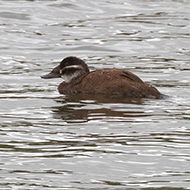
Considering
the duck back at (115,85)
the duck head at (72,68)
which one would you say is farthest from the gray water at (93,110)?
the duck head at (72,68)

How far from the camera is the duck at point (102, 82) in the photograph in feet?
46.2

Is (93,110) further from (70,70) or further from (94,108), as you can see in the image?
(70,70)

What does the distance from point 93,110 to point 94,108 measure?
0.73 feet

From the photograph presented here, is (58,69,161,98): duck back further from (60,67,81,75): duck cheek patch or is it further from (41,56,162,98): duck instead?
(60,67,81,75): duck cheek patch

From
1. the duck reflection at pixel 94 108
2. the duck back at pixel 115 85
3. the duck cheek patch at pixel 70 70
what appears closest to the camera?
the duck reflection at pixel 94 108

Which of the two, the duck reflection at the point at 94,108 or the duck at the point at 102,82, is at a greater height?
the duck at the point at 102,82

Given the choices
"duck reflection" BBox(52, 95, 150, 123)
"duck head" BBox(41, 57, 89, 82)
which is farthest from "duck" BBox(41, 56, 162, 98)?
"duck reflection" BBox(52, 95, 150, 123)

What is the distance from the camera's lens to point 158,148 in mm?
10125

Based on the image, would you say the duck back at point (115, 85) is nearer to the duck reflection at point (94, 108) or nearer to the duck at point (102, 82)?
the duck at point (102, 82)

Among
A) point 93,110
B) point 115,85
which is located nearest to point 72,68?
point 115,85

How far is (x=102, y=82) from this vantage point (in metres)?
14.5

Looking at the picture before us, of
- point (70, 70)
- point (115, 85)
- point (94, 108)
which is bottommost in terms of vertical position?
point (94, 108)

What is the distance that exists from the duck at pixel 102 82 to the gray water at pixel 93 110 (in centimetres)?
23

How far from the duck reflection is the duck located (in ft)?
0.48
